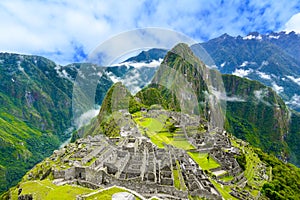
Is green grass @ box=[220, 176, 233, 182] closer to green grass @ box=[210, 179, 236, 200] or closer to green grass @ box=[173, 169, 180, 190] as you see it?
green grass @ box=[210, 179, 236, 200]

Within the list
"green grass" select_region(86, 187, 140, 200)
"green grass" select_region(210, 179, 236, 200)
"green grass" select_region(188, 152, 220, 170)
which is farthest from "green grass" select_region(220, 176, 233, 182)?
"green grass" select_region(86, 187, 140, 200)

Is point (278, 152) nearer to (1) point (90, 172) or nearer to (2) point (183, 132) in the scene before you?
(2) point (183, 132)

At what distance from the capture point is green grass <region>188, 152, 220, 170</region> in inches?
1527

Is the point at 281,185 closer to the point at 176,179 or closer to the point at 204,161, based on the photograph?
the point at 204,161

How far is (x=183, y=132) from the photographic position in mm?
49469

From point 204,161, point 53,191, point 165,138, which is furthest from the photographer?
point 165,138

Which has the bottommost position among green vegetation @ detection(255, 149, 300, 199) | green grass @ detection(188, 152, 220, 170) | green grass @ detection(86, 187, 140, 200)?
green vegetation @ detection(255, 149, 300, 199)

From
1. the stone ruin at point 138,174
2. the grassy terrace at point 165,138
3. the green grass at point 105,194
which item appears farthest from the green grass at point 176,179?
the grassy terrace at point 165,138

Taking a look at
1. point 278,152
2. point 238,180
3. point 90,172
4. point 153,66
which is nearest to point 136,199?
point 90,172

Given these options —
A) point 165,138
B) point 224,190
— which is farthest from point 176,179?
point 165,138

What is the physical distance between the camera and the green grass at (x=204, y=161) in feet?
127

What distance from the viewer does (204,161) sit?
41.1 metres

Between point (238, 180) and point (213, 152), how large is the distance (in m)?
8.56

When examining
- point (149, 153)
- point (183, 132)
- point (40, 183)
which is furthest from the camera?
point (183, 132)
